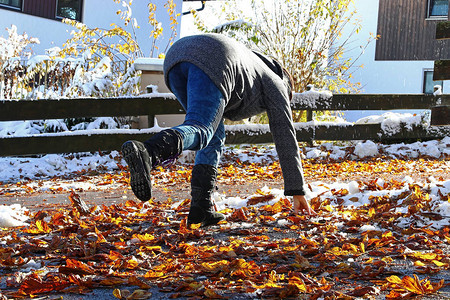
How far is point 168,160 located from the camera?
2598 mm

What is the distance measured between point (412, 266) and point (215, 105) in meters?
1.21

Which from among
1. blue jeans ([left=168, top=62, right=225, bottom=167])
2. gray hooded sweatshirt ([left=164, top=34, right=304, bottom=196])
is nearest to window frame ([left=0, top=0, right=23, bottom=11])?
gray hooded sweatshirt ([left=164, top=34, right=304, bottom=196])

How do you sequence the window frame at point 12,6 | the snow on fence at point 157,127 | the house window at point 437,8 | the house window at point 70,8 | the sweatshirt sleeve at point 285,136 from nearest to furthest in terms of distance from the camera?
the sweatshirt sleeve at point 285,136 < the snow on fence at point 157,127 < the window frame at point 12,6 < the house window at point 70,8 < the house window at point 437,8

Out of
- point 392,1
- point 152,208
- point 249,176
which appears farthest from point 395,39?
point 152,208

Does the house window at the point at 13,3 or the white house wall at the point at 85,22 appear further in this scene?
the white house wall at the point at 85,22

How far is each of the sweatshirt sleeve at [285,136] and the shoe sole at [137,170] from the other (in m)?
0.98

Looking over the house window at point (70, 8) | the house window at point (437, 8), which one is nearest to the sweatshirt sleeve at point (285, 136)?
the house window at point (70, 8)

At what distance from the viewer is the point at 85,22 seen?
17.6 m

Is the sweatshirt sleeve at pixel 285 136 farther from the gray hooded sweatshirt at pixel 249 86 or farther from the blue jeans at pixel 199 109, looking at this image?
the blue jeans at pixel 199 109

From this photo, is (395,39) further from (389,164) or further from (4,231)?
(4,231)

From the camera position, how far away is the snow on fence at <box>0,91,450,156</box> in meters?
7.34

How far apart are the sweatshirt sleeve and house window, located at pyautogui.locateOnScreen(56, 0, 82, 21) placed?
16.2 meters

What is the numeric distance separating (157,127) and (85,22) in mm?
10847

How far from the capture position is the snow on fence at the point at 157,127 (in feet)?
24.1
